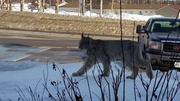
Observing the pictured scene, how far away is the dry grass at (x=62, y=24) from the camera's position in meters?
32.8

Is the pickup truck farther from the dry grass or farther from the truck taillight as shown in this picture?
the dry grass

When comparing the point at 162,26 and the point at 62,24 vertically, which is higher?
the point at 162,26

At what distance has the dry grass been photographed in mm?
32844

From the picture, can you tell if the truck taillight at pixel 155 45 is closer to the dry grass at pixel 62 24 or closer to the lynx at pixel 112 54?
the lynx at pixel 112 54

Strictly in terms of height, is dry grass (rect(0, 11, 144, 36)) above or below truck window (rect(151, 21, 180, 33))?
below

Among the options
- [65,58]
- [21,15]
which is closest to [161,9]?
[21,15]

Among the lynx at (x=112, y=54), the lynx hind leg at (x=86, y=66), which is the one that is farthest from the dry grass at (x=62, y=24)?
the lynx hind leg at (x=86, y=66)

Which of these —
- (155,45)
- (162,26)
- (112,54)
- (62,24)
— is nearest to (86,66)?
(112,54)

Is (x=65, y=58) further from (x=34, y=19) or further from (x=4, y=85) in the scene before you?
(x=34, y=19)

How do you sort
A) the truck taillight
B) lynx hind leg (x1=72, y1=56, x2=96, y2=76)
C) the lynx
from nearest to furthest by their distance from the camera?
lynx hind leg (x1=72, y1=56, x2=96, y2=76)
the lynx
the truck taillight

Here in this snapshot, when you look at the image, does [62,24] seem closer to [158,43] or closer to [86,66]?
[158,43]

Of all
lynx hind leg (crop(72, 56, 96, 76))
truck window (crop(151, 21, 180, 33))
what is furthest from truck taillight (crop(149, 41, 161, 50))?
lynx hind leg (crop(72, 56, 96, 76))

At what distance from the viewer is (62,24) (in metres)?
34.4

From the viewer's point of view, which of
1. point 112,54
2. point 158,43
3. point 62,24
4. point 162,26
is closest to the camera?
point 112,54
